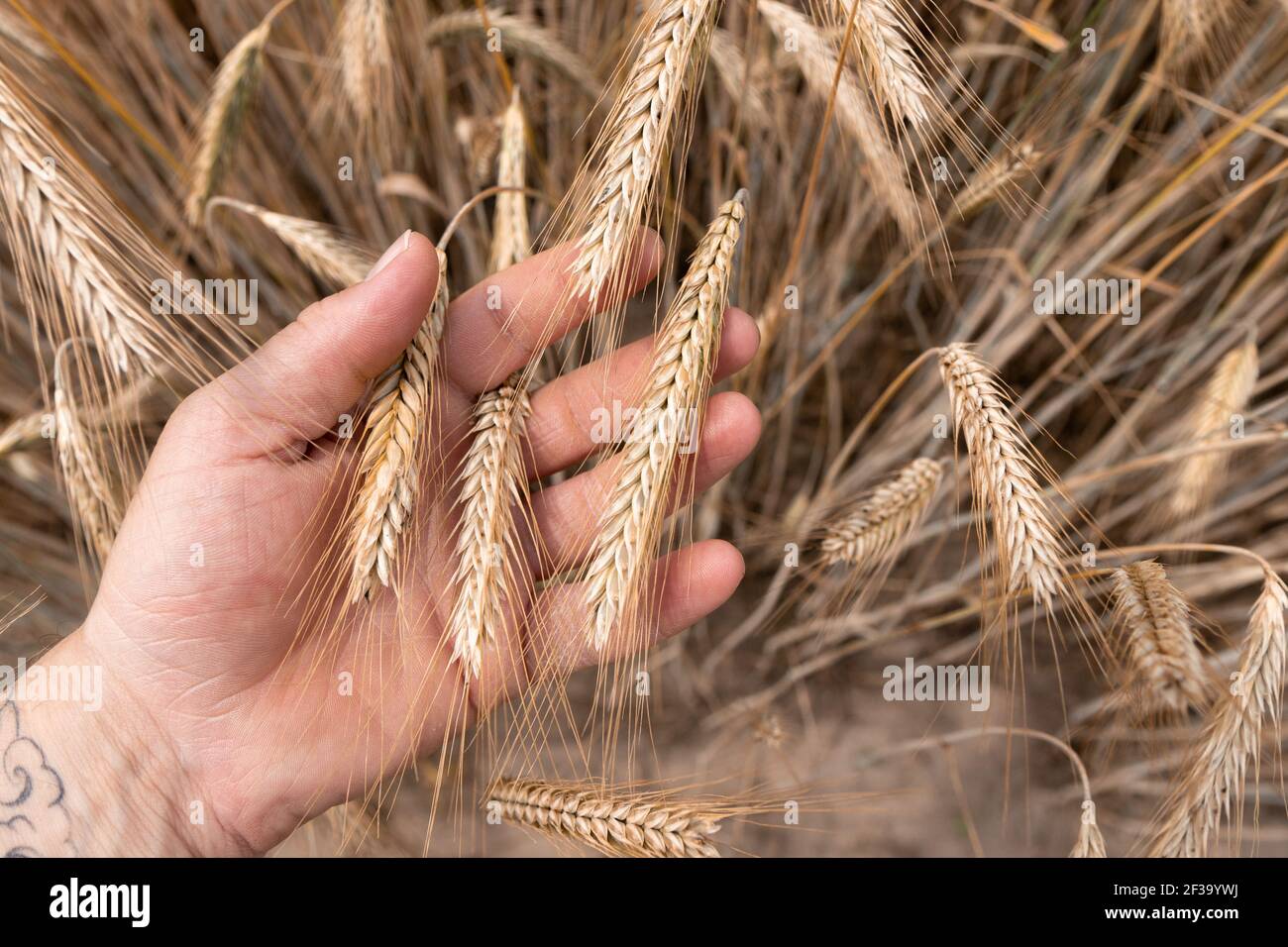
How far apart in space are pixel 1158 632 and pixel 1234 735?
160 mm

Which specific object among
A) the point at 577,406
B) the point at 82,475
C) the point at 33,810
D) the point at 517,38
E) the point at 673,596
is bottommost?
Answer: the point at 33,810

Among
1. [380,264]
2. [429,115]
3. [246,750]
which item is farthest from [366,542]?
[429,115]

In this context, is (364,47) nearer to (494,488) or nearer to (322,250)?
(322,250)

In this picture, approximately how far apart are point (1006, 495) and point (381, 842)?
1.46 m

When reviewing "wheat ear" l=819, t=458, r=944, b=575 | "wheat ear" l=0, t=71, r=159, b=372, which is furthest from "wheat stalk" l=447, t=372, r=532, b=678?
"wheat ear" l=819, t=458, r=944, b=575

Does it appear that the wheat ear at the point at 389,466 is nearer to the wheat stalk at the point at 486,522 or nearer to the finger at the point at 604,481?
the wheat stalk at the point at 486,522

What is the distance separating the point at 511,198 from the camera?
1216mm

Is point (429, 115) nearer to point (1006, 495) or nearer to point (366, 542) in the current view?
point (366, 542)

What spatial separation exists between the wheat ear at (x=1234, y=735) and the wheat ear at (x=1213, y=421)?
0.39 metres

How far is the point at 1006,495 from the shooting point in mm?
1003

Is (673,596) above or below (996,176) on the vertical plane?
below

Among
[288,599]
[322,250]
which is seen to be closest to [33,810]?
[288,599]

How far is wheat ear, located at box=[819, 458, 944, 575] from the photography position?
4.24ft

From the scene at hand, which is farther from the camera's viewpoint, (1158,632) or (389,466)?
(1158,632)
